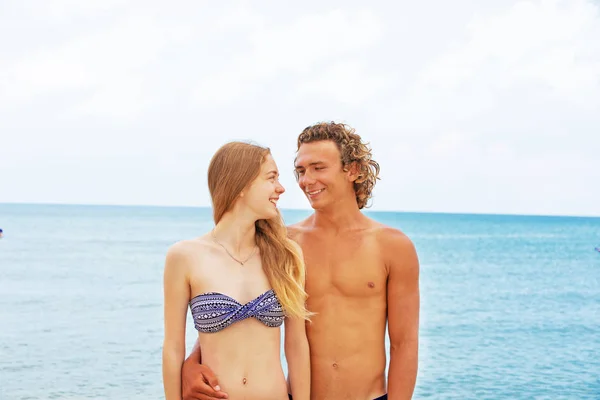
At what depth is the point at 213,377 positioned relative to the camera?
12.6 ft

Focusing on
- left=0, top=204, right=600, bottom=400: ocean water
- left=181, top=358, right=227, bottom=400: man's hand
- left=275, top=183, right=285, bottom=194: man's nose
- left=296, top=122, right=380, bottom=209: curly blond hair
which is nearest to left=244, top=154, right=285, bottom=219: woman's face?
left=275, top=183, right=285, bottom=194: man's nose

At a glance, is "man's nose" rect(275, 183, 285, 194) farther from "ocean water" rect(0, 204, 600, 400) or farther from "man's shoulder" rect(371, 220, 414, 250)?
"ocean water" rect(0, 204, 600, 400)

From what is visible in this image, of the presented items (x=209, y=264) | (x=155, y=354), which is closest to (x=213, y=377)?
(x=209, y=264)

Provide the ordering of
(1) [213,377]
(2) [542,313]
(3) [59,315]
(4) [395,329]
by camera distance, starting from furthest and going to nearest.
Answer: (2) [542,313] < (3) [59,315] < (4) [395,329] < (1) [213,377]

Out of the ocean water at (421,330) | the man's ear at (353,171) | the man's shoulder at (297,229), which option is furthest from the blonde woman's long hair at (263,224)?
the ocean water at (421,330)

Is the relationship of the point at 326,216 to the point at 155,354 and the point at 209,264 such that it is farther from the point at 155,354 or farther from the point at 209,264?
the point at 155,354

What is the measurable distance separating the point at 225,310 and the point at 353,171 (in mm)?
1146

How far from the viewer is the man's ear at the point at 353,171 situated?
4457 mm

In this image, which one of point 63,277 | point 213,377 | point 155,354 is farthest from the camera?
point 63,277

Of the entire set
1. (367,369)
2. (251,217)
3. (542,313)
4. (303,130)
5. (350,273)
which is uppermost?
(303,130)

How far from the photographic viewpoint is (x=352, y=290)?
14.5 feet

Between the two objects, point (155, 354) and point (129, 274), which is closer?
point (155, 354)

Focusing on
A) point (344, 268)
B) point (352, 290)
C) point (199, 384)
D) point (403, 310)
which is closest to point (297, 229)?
point (344, 268)

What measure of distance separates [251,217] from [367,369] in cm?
111
